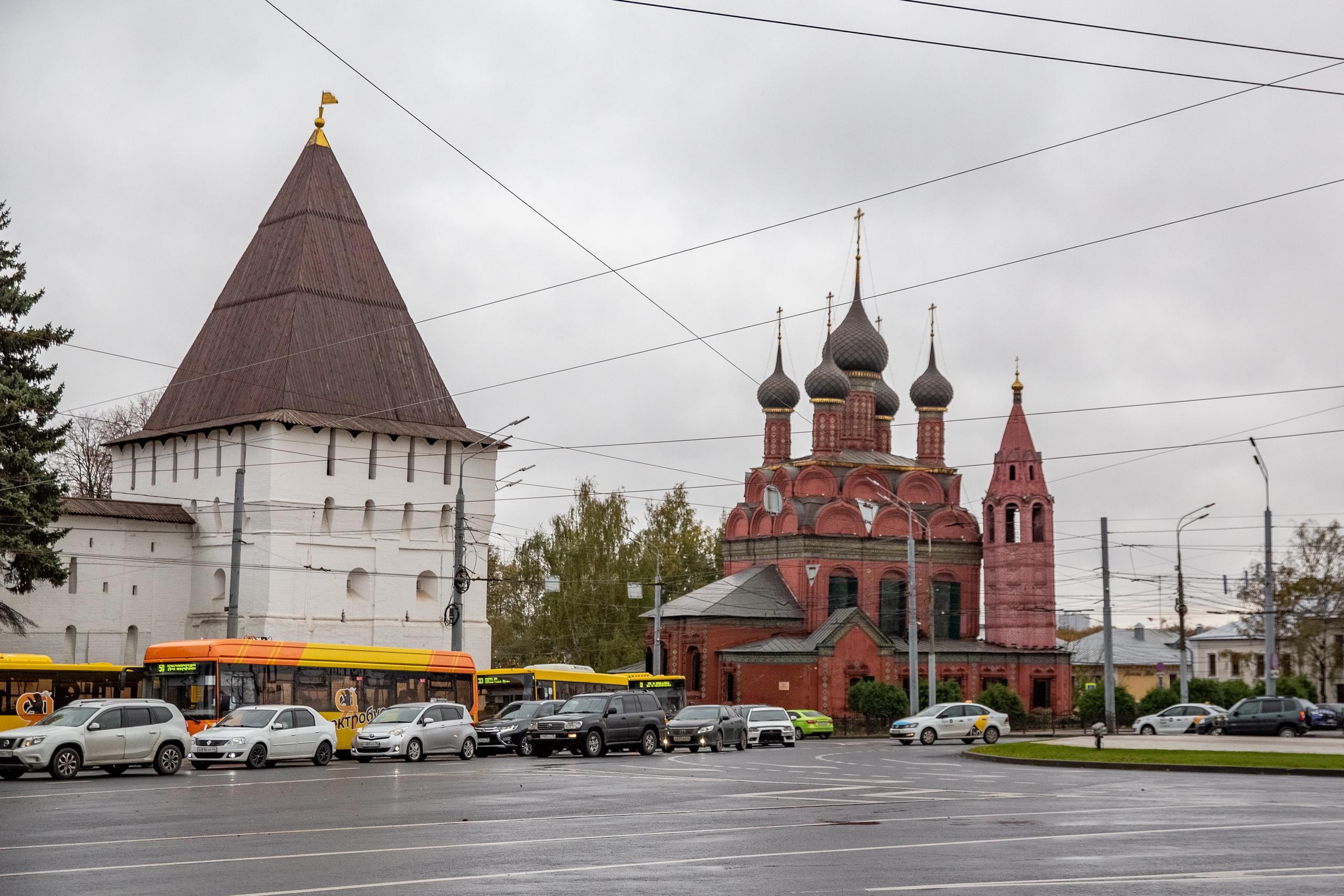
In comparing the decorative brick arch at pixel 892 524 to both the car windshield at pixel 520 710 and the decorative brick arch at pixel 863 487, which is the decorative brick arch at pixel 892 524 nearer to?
the decorative brick arch at pixel 863 487

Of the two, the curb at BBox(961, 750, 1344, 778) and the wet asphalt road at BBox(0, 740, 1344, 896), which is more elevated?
the wet asphalt road at BBox(0, 740, 1344, 896)

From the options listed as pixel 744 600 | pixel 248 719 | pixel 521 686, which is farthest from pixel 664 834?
pixel 744 600

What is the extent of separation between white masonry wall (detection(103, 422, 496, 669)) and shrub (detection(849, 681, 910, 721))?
1531 centimetres

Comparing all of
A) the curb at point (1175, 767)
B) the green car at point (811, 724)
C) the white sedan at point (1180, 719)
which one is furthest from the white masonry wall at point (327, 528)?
the curb at point (1175, 767)

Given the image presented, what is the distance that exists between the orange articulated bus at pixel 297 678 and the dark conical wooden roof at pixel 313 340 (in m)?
13.9

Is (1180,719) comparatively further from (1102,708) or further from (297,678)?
(297,678)

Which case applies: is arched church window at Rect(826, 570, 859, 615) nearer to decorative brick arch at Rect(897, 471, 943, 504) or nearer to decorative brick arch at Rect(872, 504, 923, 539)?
decorative brick arch at Rect(872, 504, 923, 539)

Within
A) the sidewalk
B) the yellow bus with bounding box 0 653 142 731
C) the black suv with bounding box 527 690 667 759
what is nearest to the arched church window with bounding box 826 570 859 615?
the sidewalk

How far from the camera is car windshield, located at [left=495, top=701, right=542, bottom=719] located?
35.1 metres

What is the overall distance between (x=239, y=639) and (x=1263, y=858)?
24.1 metres

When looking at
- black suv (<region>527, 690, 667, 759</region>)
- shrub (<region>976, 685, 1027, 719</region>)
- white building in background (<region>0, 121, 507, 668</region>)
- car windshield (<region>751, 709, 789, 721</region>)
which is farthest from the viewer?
shrub (<region>976, 685, 1027, 719</region>)

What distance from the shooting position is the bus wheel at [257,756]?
26.4 m

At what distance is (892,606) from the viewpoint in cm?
6794

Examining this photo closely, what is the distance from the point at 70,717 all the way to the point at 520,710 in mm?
13891
